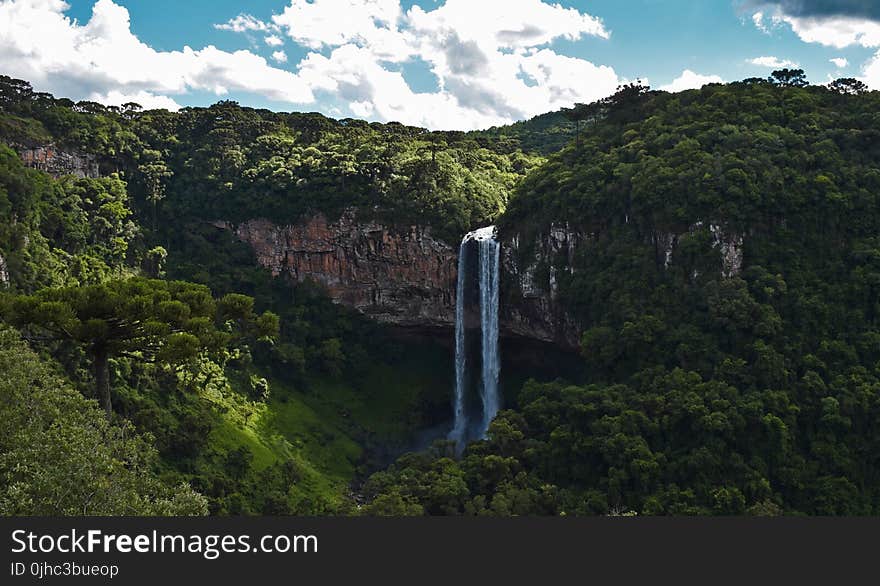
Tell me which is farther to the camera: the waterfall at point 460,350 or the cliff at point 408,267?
the waterfall at point 460,350

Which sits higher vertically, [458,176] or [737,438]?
[458,176]

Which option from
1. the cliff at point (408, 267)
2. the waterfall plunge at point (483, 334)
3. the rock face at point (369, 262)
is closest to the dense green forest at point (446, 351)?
the cliff at point (408, 267)

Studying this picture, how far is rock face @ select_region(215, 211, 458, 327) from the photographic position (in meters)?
41.2

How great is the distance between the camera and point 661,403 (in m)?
26.2

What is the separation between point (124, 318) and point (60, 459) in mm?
5761

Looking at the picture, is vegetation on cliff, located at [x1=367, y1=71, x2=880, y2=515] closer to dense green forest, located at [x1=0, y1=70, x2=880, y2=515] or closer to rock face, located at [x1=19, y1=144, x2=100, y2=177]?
dense green forest, located at [x1=0, y1=70, x2=880, y2=515]

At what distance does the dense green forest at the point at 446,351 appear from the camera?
19.9 meters

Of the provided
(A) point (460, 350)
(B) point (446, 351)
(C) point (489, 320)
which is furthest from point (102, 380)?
(B) point (446, 351)

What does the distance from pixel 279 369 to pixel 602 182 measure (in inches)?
804

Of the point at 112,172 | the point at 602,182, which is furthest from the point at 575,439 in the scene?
the point at 112,172

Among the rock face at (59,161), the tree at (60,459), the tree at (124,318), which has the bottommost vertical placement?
the tree at (60,459)

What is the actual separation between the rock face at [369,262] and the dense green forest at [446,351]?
0.92m

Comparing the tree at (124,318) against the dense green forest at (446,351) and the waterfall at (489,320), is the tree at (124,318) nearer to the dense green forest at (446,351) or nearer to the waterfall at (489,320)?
the dense green forest at (446,351)

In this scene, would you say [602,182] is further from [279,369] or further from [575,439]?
A: [279,369]
